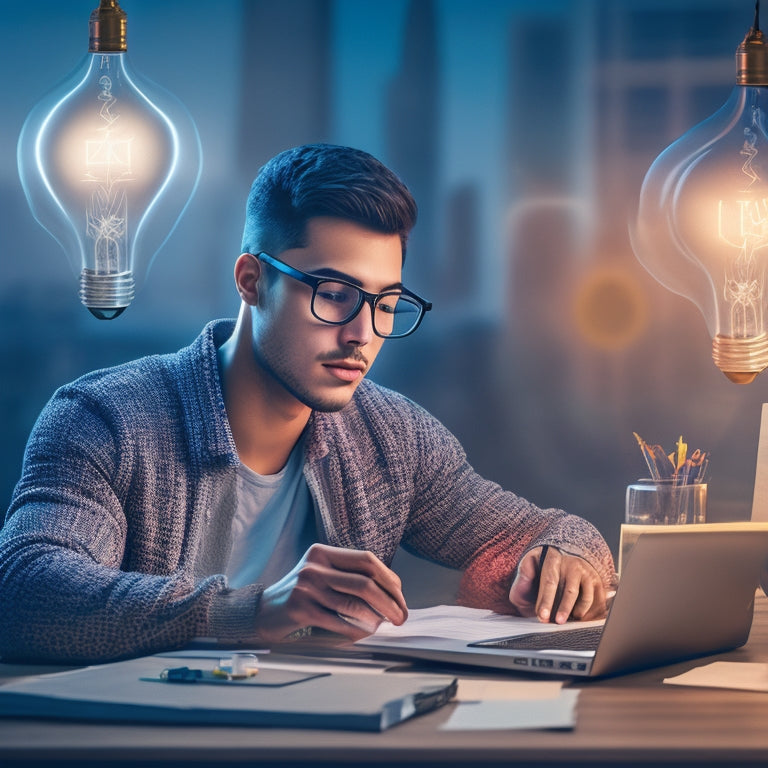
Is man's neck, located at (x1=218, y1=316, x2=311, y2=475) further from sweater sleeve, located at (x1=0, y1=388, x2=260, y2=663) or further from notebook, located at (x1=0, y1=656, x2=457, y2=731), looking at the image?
notebook, located at (x1=0, y1=656, x2=457, y2=731)

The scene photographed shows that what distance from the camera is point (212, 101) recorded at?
6.98 ft

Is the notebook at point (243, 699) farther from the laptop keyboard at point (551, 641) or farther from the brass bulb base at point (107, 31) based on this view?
the brass bulb base at point (107, 31)

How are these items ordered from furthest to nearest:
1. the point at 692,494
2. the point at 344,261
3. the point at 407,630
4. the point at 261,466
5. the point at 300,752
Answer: the point at 261,466, the point at 344,261, the point at 692,494, the point at 407,630, the point at 300,752

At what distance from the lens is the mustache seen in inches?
61.6

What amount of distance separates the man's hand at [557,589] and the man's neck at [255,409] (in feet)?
1.30

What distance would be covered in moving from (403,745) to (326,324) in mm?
769

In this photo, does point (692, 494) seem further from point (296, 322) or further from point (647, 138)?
point (647, 138)

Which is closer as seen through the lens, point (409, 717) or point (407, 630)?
point (409, 717)

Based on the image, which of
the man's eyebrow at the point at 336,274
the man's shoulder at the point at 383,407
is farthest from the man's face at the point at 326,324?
the man's shoulder at the point at 383,407

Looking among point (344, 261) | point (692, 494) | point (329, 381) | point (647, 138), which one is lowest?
point (692, 494)

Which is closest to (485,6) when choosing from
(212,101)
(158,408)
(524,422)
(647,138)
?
(647,138)

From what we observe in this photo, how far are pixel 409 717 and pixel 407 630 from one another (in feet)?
1.12

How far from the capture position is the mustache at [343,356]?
1565 millimetres

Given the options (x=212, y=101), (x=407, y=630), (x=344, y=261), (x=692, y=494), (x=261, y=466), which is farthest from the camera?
(x=212, y=101)
